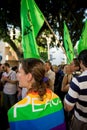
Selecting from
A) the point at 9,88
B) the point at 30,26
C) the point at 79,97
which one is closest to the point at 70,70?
the point at 30,26

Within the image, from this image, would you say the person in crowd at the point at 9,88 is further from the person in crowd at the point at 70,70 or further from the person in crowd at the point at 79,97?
the person in crowd at the point at 79,97

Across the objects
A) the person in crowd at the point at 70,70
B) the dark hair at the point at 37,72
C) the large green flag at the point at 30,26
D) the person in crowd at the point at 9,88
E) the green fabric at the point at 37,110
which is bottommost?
the person in crowd at the point at 9,88

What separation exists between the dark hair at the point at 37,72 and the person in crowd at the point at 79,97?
36.0 inches

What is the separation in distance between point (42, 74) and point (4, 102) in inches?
247

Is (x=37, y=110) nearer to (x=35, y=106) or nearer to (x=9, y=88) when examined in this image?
(x=35, y=106)

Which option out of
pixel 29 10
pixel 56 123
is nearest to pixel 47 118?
pixel 56 123


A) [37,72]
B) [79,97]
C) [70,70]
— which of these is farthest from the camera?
[70,70]

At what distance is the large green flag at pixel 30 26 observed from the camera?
640 cm

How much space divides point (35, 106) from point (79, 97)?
1.22 metres

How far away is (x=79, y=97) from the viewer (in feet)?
12.8

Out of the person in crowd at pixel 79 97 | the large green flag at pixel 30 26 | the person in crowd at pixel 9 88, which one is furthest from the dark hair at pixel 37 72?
the person in crowd at pixel 9 88

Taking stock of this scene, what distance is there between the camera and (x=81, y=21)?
2291cm

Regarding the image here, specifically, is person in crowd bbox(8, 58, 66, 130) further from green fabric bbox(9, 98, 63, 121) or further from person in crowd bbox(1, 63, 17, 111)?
person in crowd bbox(1, 63, 17, 111)

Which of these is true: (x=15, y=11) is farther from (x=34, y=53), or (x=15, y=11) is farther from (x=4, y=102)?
(x=34, y=53)
